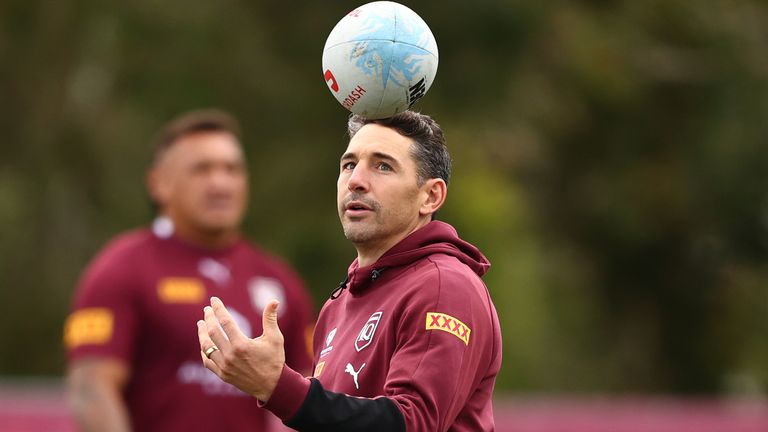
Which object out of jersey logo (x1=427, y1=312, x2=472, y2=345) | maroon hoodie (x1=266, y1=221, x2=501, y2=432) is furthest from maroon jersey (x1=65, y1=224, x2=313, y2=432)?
jersey logo (x1=427, y1=312, x2=472, y2=345)

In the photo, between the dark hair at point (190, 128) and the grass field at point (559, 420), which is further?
the grass field at point (559, 420)

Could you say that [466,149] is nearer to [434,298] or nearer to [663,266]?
[663,266]

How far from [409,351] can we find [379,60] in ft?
3.61

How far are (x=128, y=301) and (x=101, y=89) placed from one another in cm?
1399

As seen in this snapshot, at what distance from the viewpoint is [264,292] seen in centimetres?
874

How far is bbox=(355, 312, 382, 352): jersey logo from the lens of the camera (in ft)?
A: 17.0

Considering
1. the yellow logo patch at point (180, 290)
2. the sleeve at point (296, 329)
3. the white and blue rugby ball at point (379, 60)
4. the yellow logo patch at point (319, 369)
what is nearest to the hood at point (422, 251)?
the yellow logo patch at point (319, 369)

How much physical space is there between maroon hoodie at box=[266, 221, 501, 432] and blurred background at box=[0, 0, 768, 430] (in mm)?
13769

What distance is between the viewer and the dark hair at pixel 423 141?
5.41 metres

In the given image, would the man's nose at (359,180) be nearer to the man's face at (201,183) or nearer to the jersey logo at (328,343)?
the jersey logo at (328,343)

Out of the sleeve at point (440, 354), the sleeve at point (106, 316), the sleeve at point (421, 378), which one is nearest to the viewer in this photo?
the sleeve at point (421, 378)

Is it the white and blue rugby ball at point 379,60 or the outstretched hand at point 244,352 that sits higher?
the white and blue rugby ball at point 379,60

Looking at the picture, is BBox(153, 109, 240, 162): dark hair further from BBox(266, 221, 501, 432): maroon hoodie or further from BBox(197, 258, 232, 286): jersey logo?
BBox(266, 221, 501, 432): maroon hoodie

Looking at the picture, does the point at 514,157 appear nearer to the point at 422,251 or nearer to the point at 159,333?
the point at 159,333
